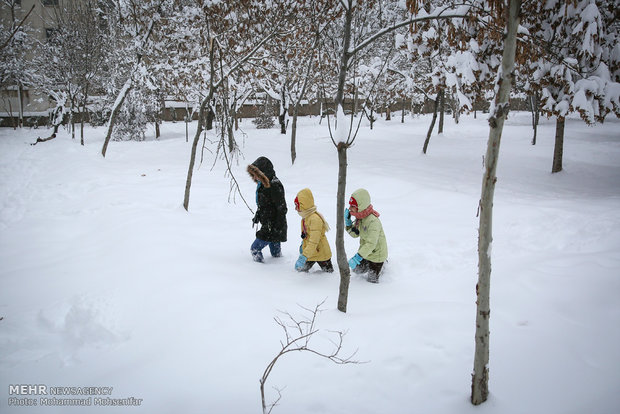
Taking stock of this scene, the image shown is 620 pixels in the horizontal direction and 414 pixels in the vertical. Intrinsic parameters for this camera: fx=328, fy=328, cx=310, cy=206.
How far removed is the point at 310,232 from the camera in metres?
4.37

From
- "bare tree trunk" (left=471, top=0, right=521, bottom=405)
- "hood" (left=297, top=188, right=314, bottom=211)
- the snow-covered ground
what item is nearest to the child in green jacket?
the snow-covered ground

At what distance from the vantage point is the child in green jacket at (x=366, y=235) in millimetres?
4305

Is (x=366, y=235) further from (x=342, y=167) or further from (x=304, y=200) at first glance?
(x=342, y=167)

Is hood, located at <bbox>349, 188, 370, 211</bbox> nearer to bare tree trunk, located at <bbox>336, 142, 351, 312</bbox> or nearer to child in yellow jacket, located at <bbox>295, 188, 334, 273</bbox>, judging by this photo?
child in yellow jacket, located at <bbox>295, 188, 334, 273</bbox>

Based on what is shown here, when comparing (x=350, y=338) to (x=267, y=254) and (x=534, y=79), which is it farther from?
(x=534, y=79)

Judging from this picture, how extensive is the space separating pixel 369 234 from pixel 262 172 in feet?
5.83

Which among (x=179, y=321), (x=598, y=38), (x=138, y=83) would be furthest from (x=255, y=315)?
(x=138, y=83)

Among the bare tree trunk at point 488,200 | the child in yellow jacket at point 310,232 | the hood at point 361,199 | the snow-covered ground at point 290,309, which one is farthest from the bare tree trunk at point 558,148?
the bare tree trunk at point 488,200

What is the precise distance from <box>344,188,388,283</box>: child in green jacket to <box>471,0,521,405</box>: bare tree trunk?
224 centimetres

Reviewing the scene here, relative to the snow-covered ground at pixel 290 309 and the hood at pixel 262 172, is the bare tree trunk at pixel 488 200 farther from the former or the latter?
the hood at pixel 262 172

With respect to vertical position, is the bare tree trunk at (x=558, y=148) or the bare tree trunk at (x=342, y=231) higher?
the bare tree trunk at (x=558, y=148)

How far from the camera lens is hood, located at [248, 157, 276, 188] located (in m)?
4.73

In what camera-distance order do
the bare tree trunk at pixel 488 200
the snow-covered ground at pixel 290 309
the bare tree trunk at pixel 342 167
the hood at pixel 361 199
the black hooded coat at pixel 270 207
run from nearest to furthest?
the bare tree trunk at pixel 488 200 < the snow-covered ground at pixel 290 309 < the bare tree trunk at pixel 342 167 < the hood at pixel 361 199 < the black hooded coat at pixel 270 207

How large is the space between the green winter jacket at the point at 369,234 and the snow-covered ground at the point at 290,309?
17.1 inches
